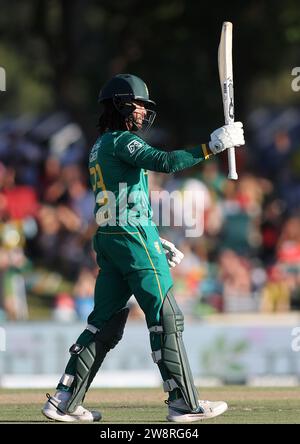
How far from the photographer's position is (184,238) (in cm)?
1608

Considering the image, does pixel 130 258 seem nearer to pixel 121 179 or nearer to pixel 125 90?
pixel 121 179

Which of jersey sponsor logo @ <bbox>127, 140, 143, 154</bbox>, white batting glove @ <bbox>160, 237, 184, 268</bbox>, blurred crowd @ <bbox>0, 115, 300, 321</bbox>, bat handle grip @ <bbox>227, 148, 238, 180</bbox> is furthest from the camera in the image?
blurred crowd @ <bbox>0, 115, 300, 321</bbox>

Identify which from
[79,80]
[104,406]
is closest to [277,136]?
[79,80]

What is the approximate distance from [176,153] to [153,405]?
234cm

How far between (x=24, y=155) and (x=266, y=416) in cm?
1136

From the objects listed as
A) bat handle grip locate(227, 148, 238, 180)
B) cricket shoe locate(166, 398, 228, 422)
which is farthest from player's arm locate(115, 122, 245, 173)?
cricket shoe locate(166, 398, 228, 422)

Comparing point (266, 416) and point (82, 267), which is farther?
point (82, 267)

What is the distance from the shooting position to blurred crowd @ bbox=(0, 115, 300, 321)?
15508 mm

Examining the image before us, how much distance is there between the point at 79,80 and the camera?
1995 cm

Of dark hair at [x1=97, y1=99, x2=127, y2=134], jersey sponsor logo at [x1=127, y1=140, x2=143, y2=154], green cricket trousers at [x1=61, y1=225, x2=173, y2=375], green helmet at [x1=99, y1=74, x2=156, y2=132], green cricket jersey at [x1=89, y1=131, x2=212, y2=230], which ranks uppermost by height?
green helmet at [x1=99, y1=74, x2=156, y2=132]

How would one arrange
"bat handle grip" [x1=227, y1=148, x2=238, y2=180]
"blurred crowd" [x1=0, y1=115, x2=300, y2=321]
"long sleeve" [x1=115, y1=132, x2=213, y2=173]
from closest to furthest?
"long sleeve" [x1=115, y1=132, x2=213, y2=173], "bat handle grip" [x1=227, y1=148, x2=238, y2=180], "blurred crowd" [x1=0, y1=115, x2=300, y2=321]

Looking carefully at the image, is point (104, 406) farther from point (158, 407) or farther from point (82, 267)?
point (82, 267)

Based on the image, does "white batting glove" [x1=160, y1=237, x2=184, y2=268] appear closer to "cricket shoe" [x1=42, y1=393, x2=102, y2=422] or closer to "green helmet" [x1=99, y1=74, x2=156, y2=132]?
"green helmet" [x1=99, y1=74, x2=156, y2=132]

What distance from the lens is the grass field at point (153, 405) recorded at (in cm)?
784
